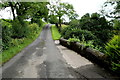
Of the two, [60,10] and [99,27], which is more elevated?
[60,10]

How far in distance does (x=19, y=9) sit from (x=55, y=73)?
2045cm

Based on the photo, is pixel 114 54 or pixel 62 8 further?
pixel 62 8

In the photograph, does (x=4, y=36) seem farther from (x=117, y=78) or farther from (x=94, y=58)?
(x=117, y=78)

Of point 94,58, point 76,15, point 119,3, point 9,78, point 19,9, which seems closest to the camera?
point 9,78

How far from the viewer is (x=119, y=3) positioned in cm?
1569

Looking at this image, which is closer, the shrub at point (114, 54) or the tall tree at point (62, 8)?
the shrub at point (114, 54)

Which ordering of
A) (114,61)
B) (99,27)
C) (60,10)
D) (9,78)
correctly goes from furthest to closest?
(60,10), (99,27), (9,78), (114,61)

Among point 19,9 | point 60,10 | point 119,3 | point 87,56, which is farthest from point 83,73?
point 60,10

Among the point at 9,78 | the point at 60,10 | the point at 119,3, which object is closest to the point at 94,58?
the point at 9,78

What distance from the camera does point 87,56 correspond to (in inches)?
334

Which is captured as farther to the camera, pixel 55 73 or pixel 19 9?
pixel 19 9

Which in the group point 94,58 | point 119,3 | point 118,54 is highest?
point 119,3

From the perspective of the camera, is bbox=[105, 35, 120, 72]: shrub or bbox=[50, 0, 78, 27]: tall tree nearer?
bbox=[105, 35, 120, 72]: shrub

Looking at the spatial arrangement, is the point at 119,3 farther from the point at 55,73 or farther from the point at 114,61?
the point at 55,73
